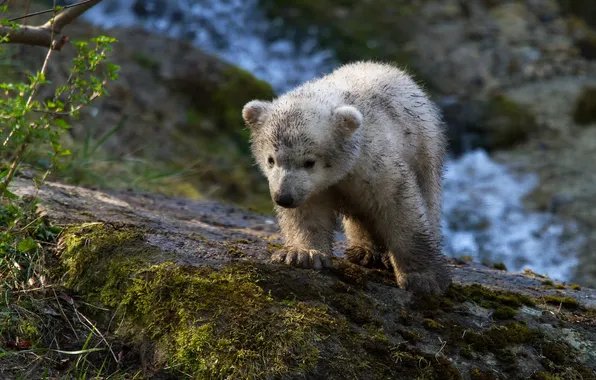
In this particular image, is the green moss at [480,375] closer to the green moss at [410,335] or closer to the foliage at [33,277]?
the green moss at [410,335]

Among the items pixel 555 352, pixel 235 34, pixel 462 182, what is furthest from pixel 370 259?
pixel 235 34

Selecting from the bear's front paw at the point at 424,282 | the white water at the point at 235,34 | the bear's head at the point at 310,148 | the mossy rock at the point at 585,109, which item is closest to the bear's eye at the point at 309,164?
the bear's head at the point at 310,148

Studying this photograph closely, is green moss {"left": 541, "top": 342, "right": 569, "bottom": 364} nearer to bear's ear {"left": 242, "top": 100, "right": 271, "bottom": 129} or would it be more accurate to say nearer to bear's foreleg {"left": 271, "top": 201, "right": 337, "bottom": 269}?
bear's foreleg {"left": 271, "top": 201, "right": 337, "bottom": 269}

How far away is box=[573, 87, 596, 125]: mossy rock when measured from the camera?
1366 centimetres

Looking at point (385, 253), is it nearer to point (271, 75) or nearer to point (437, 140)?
point (437, 140)

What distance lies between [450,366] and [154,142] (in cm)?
743

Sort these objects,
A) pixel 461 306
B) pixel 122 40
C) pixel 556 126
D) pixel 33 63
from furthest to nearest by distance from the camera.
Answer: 1. pixel 556 126
2. pixel 122 40
3. pixel 33 63
4. pixel 461 306

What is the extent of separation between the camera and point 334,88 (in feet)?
17.1

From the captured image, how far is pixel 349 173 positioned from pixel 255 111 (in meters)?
0.76

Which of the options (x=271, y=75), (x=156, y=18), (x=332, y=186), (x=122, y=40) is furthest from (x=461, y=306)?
(x=156, y=18)

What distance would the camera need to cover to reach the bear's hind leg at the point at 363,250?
533cm

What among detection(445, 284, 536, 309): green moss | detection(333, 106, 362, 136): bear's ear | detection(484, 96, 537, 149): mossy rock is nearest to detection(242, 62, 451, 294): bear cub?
detection(333, 106, 362, 136): bear's ear

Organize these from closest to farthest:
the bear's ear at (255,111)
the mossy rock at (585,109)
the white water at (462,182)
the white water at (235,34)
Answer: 1. the bear's ear at (255,111)
2. the white water at (462,182)
3. the mossy rock at (585,109)
4. the white water at (235,34)

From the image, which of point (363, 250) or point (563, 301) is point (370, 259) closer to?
point (363, 250)
